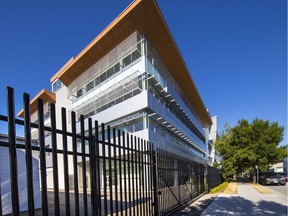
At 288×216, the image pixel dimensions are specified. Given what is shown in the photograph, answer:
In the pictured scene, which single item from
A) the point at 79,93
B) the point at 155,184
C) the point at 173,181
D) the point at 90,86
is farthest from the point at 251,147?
the point at 155,184

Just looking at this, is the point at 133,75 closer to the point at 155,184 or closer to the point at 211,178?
the point at 211,178


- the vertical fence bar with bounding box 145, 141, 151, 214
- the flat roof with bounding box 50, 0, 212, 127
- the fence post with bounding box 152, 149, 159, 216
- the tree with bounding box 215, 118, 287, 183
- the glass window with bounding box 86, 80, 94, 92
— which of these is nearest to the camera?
the vertical fence bar with bounding box 145, 141, 151, 214

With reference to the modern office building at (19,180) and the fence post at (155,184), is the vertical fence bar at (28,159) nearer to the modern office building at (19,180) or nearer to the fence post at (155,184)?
the fence post at (155,184)

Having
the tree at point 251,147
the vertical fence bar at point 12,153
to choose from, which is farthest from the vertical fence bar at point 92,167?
the tree at point 251,147

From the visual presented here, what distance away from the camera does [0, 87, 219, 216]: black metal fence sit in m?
2.90

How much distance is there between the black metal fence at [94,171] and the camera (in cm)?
290

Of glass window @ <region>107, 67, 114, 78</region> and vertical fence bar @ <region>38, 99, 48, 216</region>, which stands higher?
glass window @ <region>107, 67, 114, 78</region>

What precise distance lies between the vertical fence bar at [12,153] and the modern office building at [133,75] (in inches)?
792

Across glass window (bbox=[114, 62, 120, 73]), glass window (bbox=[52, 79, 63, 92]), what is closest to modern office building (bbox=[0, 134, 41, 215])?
glass window (bbox=[114, 62, 120, 73])

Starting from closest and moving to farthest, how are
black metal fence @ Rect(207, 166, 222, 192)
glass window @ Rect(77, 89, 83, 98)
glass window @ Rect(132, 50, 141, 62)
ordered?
black metal fence @ Rect(207, 166, 222, 192) < glass window @ Rect(132, 50, 141, 62) < glass window @ Rect(77, 89, 83, 98)

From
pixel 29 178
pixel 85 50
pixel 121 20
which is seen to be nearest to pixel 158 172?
pixel 29 178

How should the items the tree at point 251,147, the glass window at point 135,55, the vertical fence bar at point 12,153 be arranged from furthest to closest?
the tree at point 251,147 → the glass window at point 135,55 → the vertical fence bar at point 12,153

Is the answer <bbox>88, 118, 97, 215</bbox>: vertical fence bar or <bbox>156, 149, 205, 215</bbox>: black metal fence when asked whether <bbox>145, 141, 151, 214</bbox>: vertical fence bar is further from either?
<bbox>88, 118, 97, 215</bbox>: vertical fence bar

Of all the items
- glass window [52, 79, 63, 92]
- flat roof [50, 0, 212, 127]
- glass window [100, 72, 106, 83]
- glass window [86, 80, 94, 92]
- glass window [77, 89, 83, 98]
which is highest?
flat roof [50, 0, 212, 127]
